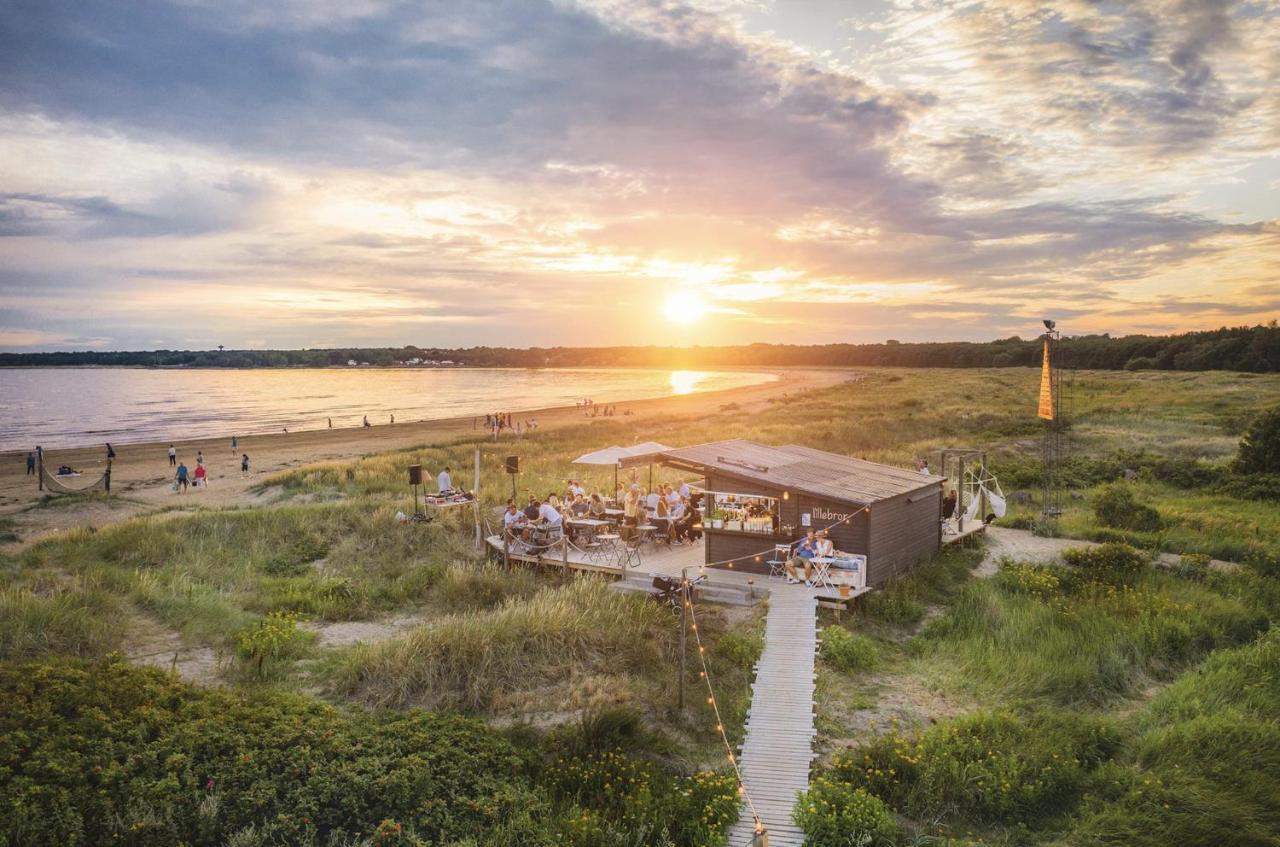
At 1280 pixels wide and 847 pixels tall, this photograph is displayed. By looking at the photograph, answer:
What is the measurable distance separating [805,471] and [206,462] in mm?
41471

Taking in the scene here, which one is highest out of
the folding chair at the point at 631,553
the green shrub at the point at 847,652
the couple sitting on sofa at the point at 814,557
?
the couple sitting on sofa at the point at 814,557

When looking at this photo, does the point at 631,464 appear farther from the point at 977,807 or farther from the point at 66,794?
the point at 66,794

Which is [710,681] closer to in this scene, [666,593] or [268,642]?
[666,593]

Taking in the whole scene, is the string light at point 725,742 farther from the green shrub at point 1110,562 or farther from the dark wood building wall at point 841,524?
the green shrub at point 1110,562

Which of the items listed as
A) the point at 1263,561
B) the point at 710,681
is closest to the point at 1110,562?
the point at 1263,561

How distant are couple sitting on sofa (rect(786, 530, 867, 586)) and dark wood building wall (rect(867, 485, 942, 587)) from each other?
0.56 m

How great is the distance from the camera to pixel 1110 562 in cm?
1867

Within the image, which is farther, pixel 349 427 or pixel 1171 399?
pixel 349 427

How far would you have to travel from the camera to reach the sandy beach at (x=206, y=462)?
2947cm

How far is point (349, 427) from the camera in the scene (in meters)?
66.6

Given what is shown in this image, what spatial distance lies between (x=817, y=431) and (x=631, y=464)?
26.6m

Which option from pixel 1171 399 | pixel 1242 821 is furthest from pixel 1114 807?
pixel 1171 399

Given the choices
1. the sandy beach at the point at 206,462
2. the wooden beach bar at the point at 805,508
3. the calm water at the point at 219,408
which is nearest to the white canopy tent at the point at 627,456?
the wooden beach bar at the point at 805,508

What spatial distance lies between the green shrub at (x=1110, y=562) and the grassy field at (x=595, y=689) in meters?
0.20
